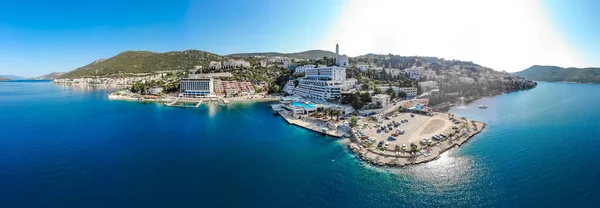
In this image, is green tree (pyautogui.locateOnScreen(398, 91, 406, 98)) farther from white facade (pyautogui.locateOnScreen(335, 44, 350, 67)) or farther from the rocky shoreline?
white facade (pyautogui.locateOnScreen(335, 44, 350, 67))

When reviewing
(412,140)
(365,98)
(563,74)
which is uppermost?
(563,74)

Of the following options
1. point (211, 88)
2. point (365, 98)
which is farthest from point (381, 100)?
point (211, 88)

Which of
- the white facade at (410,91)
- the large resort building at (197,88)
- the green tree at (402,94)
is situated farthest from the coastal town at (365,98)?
the green tree at (402,94)

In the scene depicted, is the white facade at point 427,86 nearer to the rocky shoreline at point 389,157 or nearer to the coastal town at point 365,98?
the coastal town at point 365,98

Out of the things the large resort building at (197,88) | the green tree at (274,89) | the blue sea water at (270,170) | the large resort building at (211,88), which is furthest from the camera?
the green tree at (274,89)

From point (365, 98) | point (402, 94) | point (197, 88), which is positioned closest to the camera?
point (365, 98)

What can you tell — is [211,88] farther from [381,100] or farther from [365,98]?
[381,100]
